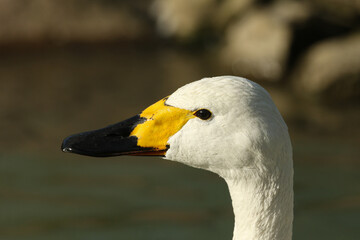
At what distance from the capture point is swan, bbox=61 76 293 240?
3.05 meters

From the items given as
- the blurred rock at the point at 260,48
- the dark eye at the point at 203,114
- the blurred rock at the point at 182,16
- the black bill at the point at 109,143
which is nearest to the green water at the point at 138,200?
the black bill at the point at 109,143

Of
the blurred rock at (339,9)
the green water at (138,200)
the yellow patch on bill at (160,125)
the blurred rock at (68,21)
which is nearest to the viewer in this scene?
the yellow patch on bill at (160,125)

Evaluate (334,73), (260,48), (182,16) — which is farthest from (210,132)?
(182,16)

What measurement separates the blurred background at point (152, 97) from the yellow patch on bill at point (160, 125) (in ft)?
10.7

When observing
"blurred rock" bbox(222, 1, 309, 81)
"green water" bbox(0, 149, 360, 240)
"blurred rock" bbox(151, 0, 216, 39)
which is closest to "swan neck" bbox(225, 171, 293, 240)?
"green water" bbox(0, 149, 360, 240)

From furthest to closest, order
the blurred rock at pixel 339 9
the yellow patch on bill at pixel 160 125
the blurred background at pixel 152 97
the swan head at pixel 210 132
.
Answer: the blurred rock at pixel 339 9
the blurred background at pixel 152 97
the yellow patch on bill at pixel 160 125
the swan head at pixel 210 132

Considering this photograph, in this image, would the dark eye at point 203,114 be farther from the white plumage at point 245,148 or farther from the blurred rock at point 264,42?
the blurred rock at point 264,42

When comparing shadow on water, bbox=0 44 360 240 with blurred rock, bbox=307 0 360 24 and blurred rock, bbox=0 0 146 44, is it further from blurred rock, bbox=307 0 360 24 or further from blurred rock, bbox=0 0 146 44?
blurred rock, bbox=307 0 360 24

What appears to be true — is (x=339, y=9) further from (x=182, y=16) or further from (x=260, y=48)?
(x=182, y=16)

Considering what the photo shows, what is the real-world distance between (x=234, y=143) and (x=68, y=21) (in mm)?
11418

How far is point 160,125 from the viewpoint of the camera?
129 inches

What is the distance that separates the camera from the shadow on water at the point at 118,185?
659 centimetres

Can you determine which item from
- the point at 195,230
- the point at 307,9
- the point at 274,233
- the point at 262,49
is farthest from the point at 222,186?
the point at 307,9

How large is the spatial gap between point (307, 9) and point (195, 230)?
700 centimetres
